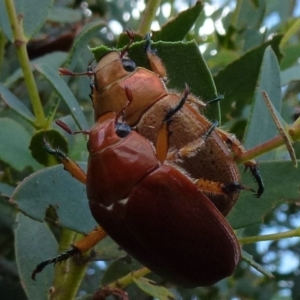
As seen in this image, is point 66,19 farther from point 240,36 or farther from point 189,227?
point 189,227

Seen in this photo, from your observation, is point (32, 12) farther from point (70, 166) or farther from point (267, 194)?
point (267, 194)

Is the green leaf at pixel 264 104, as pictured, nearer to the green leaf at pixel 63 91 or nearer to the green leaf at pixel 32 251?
the green leaf at pixel 63 91

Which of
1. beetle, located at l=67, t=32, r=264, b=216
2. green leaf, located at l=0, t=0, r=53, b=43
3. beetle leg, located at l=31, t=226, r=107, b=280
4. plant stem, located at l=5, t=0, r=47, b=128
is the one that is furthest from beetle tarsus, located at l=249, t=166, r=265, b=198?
green leaf, located at l=0, t=0, r=53, b=43

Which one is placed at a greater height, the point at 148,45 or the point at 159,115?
the point at 148,45

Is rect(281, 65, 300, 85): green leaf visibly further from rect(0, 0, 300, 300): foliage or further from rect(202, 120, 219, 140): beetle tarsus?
rect(202, 120, 219, 140): beetle tarsus

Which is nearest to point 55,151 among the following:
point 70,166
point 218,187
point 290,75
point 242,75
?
point 70,166
